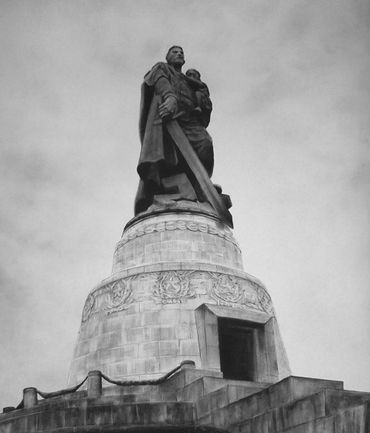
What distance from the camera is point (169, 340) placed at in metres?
17.5

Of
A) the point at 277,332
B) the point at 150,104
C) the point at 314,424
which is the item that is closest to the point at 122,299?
the point at 277,332

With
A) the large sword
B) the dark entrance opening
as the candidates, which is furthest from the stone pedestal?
the large sword

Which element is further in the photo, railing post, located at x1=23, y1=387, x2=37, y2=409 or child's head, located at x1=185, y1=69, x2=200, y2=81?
child's head, located at x1=185, y1=69, x2=200, y2=81

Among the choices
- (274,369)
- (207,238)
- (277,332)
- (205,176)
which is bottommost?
(274,369)

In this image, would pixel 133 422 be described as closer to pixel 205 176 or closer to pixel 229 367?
pixel 229 367

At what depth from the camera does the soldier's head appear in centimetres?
2319

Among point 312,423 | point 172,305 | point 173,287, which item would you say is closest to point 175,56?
point 173,287

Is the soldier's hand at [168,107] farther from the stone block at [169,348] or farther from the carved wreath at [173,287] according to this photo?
the stone block at [169,348]

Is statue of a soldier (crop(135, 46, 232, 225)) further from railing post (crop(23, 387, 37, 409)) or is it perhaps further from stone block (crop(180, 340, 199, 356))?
railing post (crop(23, 387, 37, 409))

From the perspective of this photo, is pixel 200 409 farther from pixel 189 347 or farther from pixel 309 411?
pixel 189 347

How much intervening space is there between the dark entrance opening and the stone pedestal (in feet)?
0.53

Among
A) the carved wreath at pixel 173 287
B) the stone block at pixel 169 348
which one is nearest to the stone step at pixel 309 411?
the stone block at pixel 169 348

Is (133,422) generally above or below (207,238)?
below

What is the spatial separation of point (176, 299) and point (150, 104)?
7597mm
